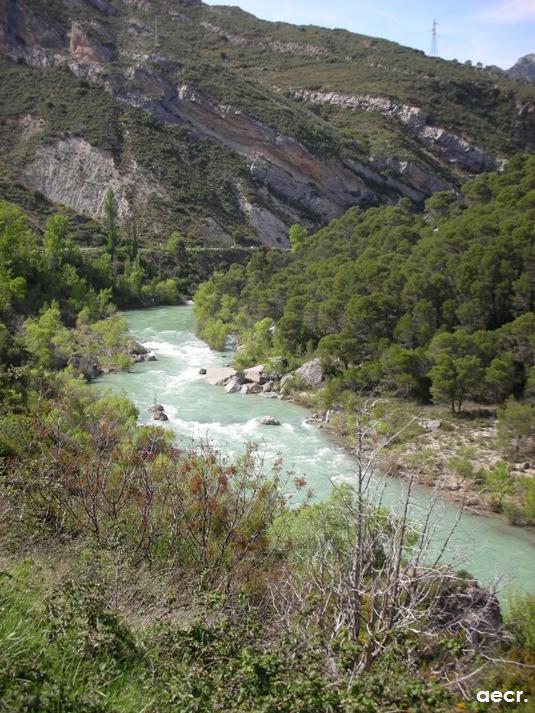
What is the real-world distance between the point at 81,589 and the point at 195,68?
100475mm

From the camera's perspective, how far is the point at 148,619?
5707mm

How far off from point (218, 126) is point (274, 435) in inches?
2875

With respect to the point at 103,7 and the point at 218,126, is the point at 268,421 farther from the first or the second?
the point at 103,7

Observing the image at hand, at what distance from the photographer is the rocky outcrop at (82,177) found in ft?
230

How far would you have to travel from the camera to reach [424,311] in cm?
2855

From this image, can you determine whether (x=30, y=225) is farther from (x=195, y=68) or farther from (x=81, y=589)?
(x=81, y=589)

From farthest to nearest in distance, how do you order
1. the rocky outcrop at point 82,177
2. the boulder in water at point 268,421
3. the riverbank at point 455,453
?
the rocky outcrop at point 82,177, the boulder in water at point 268,421, the riverbank at point 455,453

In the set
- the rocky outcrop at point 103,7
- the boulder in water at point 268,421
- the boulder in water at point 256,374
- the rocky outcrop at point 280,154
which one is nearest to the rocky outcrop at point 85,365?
the boulder in water at point 256,374

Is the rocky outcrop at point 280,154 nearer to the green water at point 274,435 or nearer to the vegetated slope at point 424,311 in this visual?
the vegetated slope at point 424,311

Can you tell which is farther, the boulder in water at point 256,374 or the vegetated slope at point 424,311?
the boulder in water at point 256,374

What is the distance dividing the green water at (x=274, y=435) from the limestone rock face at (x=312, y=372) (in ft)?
7.95

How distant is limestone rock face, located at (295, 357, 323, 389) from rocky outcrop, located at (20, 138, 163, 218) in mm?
47731

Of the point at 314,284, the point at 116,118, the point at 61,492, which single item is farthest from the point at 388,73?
the point at 61,492

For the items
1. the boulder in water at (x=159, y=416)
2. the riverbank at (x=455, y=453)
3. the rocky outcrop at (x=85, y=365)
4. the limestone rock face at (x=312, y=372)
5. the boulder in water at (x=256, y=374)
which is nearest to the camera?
the riverbank at (x=455, y=453)
